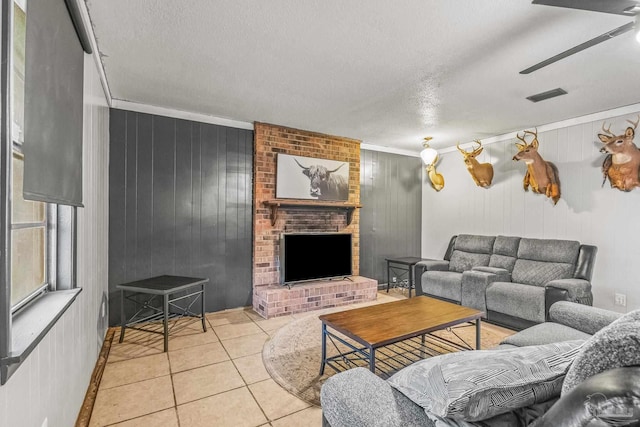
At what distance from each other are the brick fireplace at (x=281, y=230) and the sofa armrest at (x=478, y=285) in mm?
1184

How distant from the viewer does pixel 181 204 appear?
142 inches

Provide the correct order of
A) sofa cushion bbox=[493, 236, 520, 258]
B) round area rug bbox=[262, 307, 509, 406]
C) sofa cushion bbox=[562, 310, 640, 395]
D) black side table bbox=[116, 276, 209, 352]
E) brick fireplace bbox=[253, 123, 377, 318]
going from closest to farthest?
sofa cushion bbox=[562, 310, 640, 395] < round area rug bbox=[262, 307, 509, 406] < black side table bbox=[116, 276, 209, 352] < brick fireplace bbox=[253, 123, 377, 318] < sofa cushion bbox=[493, 236, 520, 258]

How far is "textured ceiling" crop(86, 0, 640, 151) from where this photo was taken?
6.06ft

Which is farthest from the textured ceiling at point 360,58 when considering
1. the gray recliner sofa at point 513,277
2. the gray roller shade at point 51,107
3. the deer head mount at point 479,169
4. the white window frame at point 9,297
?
the gray recliner sofa at point 513,277

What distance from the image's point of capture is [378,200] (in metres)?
5.27

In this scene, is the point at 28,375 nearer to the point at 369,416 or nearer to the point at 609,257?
the point at 369,416

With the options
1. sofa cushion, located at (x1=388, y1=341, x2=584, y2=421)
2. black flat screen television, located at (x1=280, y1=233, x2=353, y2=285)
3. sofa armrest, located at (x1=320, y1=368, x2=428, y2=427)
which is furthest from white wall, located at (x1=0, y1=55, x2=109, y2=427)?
black flat screen television, located at (x1=280, y1=233, x2=353, y2=285)

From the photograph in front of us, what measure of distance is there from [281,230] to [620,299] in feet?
12.8

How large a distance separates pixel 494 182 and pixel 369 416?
457 centimetres

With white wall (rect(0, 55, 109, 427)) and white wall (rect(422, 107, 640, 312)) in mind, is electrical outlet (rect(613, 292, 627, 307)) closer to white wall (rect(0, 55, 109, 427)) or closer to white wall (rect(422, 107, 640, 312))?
white wall (rect(422, 107, 640, 312))

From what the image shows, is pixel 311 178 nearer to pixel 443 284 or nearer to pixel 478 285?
pixel 443 284

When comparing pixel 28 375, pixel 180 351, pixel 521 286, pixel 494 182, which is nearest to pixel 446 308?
pixel 521 286

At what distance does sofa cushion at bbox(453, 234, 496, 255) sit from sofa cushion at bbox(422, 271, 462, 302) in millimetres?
660

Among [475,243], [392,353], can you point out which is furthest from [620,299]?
[392,353]
